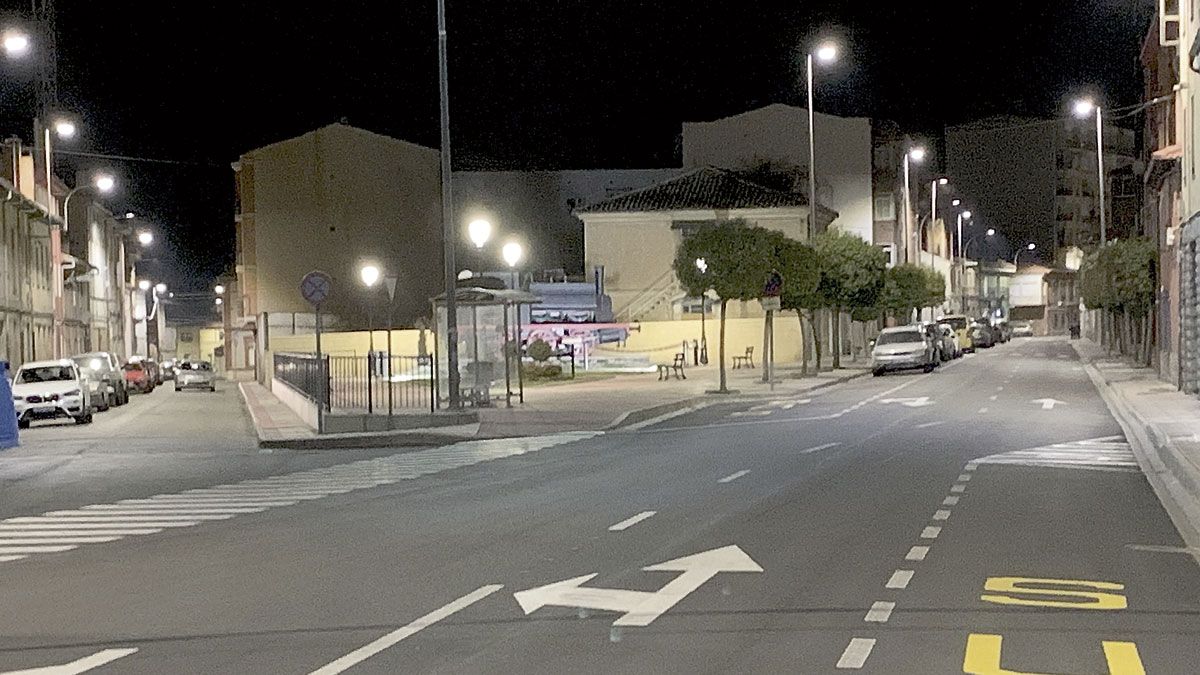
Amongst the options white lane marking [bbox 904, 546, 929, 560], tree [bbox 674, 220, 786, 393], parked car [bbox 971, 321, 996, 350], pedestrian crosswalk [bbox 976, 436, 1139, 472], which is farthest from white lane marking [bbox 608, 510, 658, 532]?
parked car [bbox 971, 321, 996, 350]

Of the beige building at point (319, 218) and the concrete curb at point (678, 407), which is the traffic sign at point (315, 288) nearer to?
the concrete curb at point (678, 407)

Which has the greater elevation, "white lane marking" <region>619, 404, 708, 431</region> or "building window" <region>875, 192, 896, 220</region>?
"building window" <region>875, 192, 896, 220</region>

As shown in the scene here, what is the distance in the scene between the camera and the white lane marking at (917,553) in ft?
39.7

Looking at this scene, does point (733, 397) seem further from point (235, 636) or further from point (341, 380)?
point (235, 636)

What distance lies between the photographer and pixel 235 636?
9336 millimetres

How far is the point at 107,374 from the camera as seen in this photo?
46906 mm

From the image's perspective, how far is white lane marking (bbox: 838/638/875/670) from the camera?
26.9 ft

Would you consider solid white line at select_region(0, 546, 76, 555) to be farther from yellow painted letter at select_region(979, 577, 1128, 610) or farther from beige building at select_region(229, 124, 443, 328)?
beige building at select_region(229, 124, 443, 328)

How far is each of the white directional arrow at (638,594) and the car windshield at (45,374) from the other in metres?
Answer: 28.9

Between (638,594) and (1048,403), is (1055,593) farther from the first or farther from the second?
(1048,403)

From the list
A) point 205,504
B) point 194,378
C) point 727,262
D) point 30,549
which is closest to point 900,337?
point 727,262

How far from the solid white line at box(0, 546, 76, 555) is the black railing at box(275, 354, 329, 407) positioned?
14.1 meters

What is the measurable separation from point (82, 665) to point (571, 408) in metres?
25.3

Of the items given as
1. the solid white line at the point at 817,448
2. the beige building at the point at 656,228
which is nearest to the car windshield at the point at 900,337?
the beige building at the point at 656,228
